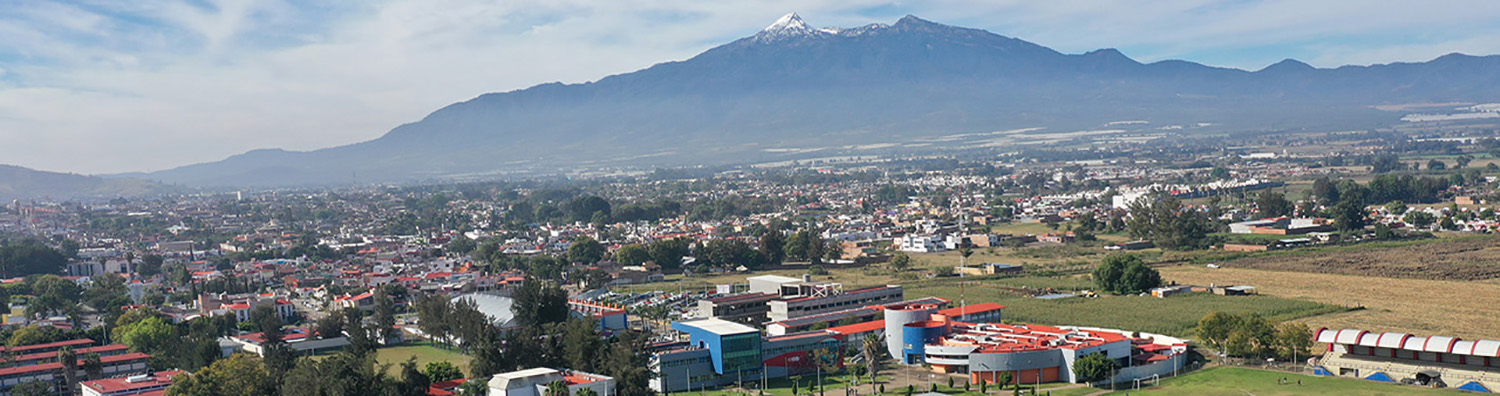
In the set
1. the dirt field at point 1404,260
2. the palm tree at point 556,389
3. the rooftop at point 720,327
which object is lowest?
the dirt field at point 1404,260

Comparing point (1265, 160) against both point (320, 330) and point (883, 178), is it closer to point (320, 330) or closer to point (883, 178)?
point (883, 178)

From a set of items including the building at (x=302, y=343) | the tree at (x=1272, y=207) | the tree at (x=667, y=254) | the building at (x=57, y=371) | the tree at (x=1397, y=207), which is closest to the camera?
the building at (x=57, y=371)

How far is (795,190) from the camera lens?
112m

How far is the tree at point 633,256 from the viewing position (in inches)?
2164

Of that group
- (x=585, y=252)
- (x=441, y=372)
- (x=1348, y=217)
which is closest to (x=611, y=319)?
(x=441, y=372)

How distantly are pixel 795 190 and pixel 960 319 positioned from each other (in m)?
77.6

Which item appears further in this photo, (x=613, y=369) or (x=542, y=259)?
A: (x=542, y=259)

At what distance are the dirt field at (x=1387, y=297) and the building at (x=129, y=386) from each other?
Result: 2714cm

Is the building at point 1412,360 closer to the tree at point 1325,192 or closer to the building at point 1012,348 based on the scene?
the building at point 1012,348

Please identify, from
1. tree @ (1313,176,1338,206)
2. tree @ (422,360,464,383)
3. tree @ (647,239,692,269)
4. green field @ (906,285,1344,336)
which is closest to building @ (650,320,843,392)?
tree @ (422,360,464,383)

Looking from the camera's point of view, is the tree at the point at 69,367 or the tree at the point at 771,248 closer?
the tree at the point at 69,367

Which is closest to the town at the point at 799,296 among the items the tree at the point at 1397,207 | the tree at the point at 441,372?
the tree at the point at 441,372

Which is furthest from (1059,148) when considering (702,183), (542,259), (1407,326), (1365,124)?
(1407,326)

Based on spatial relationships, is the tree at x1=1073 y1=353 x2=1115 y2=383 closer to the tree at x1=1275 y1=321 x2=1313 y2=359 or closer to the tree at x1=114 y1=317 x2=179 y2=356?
the tree at x1=1275 y1=321 x2=1313 y2=359
